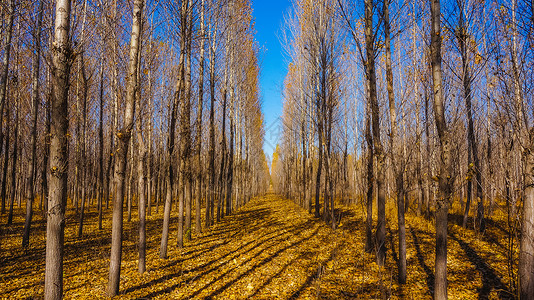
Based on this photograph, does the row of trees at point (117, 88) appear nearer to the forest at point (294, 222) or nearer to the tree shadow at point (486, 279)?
the forest at point (294, 222)

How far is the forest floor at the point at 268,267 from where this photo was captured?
4.56m

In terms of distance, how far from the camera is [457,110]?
4.06 metres

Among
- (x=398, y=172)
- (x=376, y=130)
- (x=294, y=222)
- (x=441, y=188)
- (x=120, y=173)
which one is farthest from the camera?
(x=294, y=222)

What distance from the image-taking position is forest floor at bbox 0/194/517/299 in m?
4.56

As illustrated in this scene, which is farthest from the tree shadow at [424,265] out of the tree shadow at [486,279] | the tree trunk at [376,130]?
the tree trunk at [376,130]

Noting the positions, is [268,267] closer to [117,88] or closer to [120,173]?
[120,173]

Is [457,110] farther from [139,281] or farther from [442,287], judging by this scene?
[139,281]

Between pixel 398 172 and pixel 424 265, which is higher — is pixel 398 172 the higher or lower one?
the higher one

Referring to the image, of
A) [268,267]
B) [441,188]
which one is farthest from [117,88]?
[441,188]

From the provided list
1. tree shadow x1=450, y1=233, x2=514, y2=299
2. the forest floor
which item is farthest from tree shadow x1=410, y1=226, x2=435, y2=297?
tree shadow x1=450, y1=233, x2=514, y2=299

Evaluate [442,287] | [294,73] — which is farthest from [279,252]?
[294,73]

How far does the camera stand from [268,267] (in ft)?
19.1

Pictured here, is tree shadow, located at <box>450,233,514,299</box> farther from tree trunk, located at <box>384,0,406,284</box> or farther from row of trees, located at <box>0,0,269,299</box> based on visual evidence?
row of trees, located at <box>0,0,269,299</box>

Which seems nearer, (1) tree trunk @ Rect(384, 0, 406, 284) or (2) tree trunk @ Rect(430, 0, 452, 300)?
(2) tree trunk @ Rect(430, 0, 452, 300)
